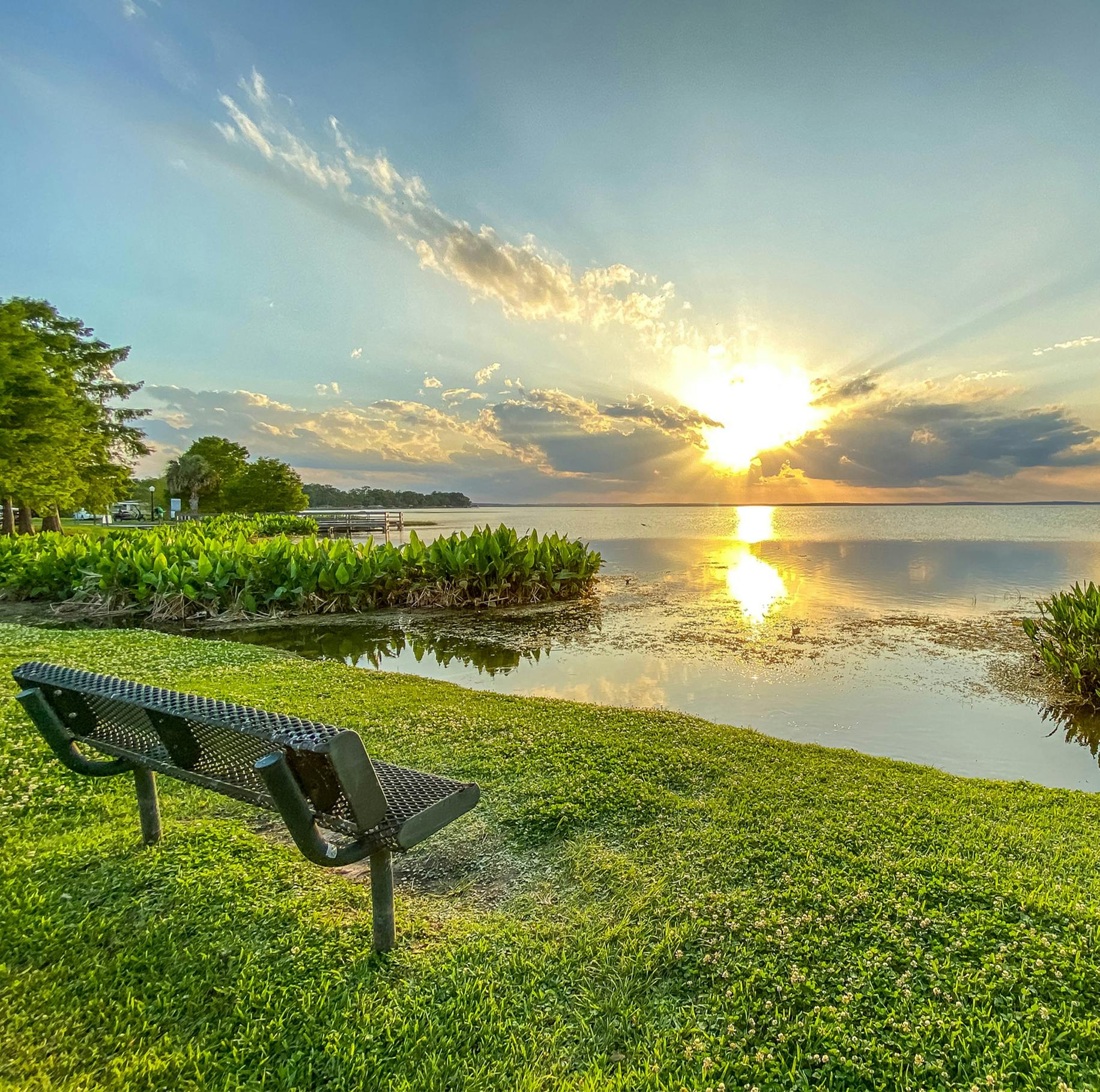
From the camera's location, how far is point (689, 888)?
2.50 m

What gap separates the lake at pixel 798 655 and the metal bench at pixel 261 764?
171 inches

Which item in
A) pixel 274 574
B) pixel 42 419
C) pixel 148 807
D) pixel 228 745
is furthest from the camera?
pixel 42 419

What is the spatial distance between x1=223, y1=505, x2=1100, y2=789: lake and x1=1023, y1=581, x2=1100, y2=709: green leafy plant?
12.2 inches

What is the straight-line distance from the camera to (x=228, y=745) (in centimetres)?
A: 203

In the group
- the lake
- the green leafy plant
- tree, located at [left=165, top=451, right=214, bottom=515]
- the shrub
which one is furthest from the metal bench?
tree, located at [left=165, top=451, right=214, bottom=515]

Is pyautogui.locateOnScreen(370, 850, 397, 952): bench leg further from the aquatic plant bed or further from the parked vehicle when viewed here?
the parked vehicle

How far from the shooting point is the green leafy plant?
6559mm

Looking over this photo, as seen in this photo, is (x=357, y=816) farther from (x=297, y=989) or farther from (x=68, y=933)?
(x=68, y=933)

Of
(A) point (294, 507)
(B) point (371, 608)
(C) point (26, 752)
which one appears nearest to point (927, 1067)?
(C) point (26, 752)

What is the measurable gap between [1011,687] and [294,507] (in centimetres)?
5558

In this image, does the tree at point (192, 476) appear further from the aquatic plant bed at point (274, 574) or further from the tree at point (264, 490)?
the aquatic plant bed at point (274, 574)

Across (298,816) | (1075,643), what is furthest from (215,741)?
(1075,643)

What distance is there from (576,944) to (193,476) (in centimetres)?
6727

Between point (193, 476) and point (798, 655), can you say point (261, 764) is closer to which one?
point (798, 655)
